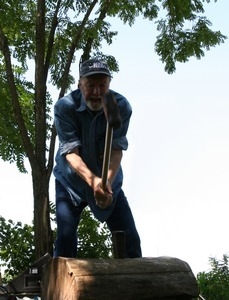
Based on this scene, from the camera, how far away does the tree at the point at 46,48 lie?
995 cm

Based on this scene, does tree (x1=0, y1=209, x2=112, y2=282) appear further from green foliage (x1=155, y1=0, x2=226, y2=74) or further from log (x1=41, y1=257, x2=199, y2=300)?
log (x1=41, y1=257, x2=199, y2=300)

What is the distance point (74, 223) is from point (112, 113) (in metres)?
1.09

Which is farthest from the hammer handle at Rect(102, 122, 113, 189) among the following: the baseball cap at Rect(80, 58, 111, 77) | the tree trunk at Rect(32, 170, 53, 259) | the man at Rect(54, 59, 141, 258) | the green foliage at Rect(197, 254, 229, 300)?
the green foliage at Rect(197, 254, 229, 300)

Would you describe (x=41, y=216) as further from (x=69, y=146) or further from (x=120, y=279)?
(x=120, y=279)

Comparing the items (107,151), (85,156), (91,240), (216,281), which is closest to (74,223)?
(85,156)

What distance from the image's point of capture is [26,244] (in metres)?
11.8

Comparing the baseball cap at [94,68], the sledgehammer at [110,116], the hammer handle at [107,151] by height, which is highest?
the baseball cap at [94,68]

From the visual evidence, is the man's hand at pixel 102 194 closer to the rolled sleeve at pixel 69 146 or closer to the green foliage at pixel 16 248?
the rolled sleeve at pixel 69 146

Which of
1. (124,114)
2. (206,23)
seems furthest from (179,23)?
(124,114)

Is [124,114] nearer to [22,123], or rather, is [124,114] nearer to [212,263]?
[22,123]

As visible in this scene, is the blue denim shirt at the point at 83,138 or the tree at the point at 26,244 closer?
the blue denim shirt at the point at 83,138

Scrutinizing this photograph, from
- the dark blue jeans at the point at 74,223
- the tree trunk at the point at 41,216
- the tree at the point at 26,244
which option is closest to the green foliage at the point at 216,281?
the tree at the point at 26,244

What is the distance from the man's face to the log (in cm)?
92

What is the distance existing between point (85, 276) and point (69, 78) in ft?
28.4
